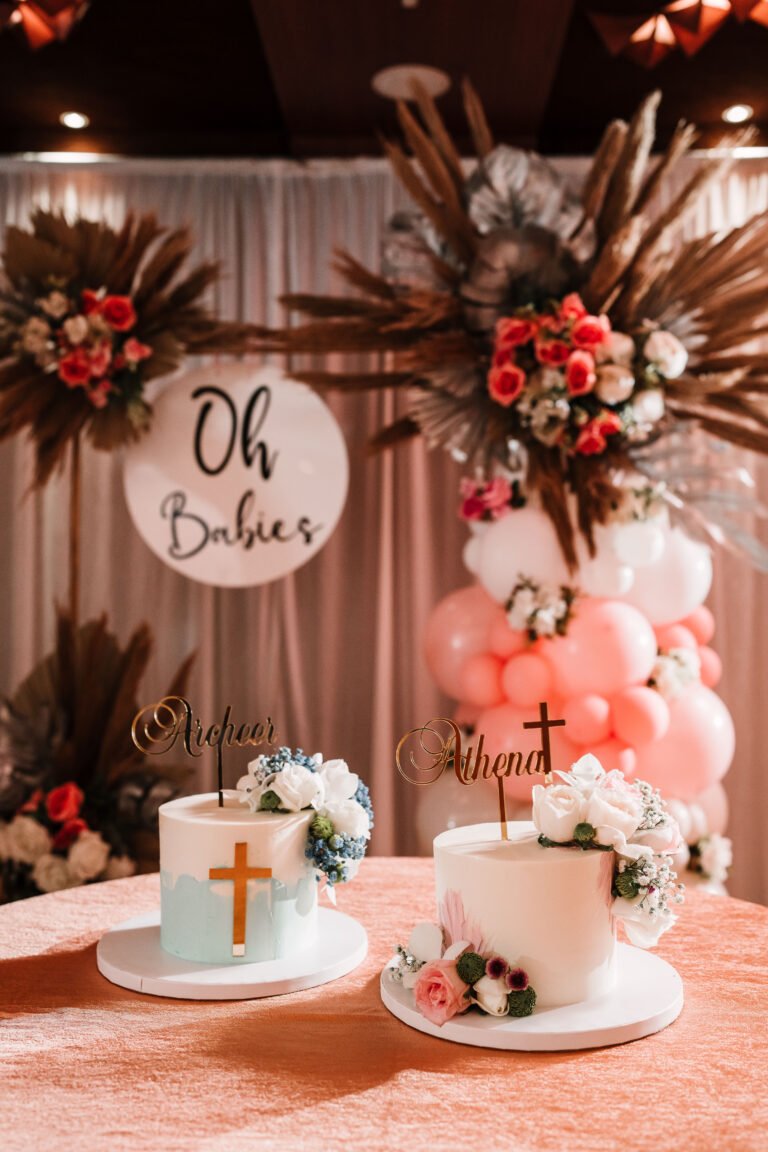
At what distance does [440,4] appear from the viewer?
10.5 ft

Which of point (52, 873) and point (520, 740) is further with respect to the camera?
point (52, 873)

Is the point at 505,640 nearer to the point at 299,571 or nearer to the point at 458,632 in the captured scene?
the point at 458,632

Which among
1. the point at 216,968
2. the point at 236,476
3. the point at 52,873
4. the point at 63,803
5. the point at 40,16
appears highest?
the point at 40,16

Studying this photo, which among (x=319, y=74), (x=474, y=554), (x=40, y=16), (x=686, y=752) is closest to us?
(x=40, y=16)

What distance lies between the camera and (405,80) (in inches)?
144

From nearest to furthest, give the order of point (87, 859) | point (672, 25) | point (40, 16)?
1. point (40, 16)
2. point (672, 25)
3. point (87, 859)

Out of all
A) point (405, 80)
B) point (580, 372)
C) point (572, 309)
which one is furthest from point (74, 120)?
point (580, 372)

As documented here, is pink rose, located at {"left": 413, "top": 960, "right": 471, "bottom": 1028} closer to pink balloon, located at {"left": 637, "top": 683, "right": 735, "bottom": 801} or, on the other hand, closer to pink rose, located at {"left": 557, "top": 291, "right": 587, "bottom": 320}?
pink balloon, located at {"left": 637, "top": 683, "right": 735, "bottom": 801}

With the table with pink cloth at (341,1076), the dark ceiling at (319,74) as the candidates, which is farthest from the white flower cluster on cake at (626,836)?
the dark ceiling at (319,74)

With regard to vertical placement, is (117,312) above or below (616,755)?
above

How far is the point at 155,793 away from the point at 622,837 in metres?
2.28

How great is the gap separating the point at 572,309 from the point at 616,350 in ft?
0.55

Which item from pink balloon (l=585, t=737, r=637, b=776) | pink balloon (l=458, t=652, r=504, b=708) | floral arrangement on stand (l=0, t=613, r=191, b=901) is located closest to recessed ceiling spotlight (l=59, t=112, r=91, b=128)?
floral arrangement on stand (l=0, t=613, r=191, b=901)

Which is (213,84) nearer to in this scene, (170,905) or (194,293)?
(194,293)
